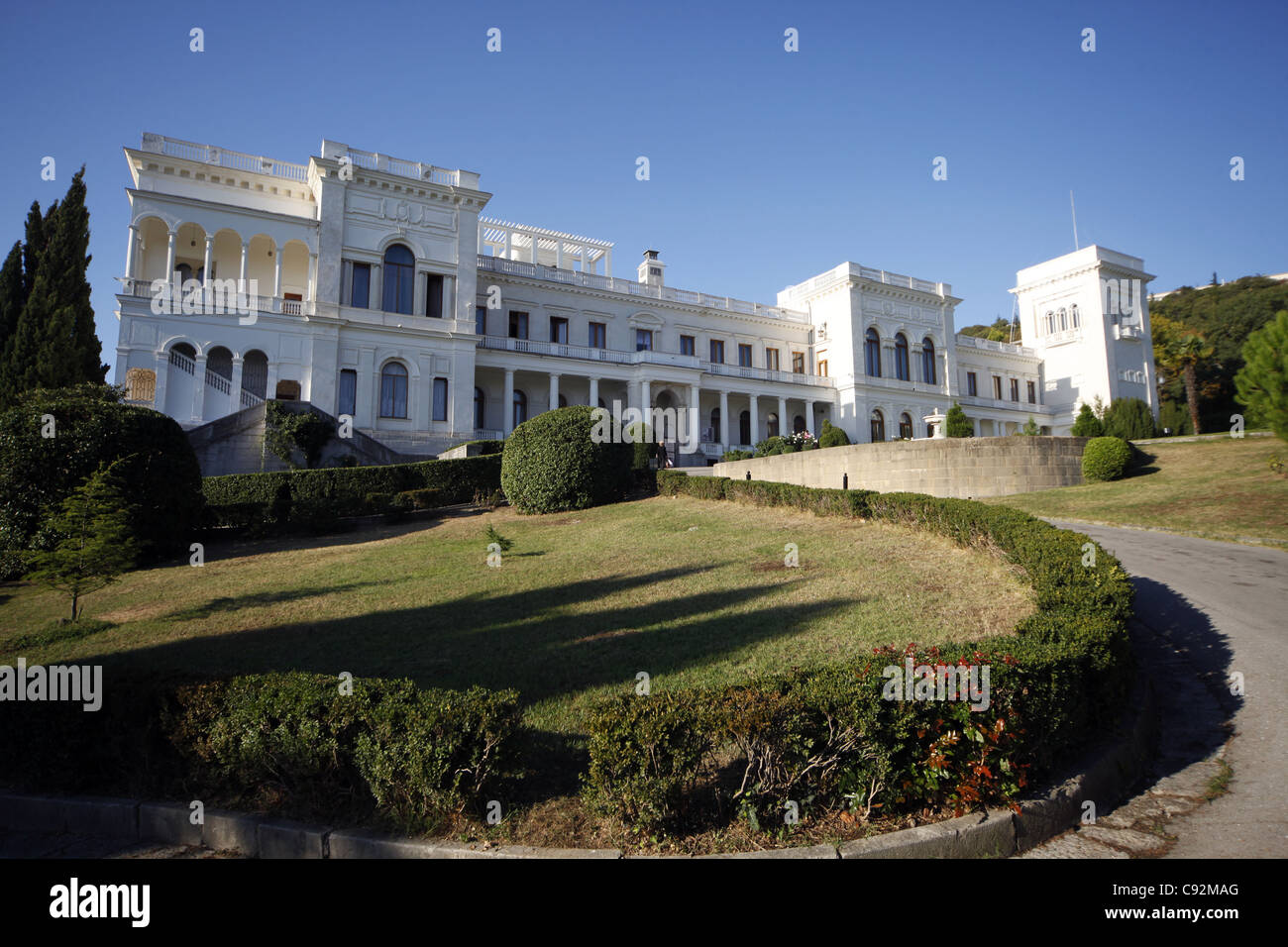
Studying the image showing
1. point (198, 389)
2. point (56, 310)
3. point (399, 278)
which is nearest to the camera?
point (56, 310)

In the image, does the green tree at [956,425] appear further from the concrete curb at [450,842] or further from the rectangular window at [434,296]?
the concrete curb at [450,842]

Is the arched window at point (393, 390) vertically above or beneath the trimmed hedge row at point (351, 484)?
above

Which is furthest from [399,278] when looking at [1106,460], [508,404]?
[1106,460]

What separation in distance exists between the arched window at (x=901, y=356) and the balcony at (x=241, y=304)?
119 feet

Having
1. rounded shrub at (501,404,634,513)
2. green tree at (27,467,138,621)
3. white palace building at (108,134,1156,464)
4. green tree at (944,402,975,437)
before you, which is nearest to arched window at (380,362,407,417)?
white palace building at (108,134,1156,464)

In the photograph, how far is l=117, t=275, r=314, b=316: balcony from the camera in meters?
26.8

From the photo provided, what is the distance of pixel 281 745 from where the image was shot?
4.22m

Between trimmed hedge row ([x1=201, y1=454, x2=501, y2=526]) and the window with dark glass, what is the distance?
121 ft

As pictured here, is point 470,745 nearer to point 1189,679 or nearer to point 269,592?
point 1189,679

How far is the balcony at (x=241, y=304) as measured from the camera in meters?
26.8

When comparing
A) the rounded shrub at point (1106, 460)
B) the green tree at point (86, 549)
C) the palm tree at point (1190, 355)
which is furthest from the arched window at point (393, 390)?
the palm tree at point (1190, 355)

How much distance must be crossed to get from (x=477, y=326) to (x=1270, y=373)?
3105 cm

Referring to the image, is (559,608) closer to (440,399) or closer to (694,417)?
(440,399)

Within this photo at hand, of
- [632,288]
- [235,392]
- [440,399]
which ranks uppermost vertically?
[632,288]
